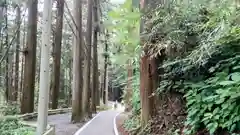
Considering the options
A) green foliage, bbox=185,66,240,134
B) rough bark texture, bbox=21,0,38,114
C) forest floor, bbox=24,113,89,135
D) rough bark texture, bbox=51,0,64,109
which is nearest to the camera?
green foliage, bbox=185,66,240,134

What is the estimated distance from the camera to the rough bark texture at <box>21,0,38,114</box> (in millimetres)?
18734

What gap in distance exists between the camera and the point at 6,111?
20219mm

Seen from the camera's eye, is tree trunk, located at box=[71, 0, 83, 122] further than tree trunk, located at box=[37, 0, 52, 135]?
Yes

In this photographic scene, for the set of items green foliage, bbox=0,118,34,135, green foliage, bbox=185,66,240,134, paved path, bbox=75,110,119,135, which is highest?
green foliage, bbox=185,66,240,134

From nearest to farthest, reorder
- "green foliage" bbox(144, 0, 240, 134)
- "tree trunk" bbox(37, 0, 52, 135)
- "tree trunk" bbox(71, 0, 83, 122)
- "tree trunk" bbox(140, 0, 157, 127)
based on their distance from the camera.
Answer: "green foliage" bbox(144, 0, 240, 134)
"tree trunk" bbox(37, 0, 52, 135)
"tree trunk" bbox(140, 0, 157, 127)
"tree trunk" bbox(71, 0, 83, 122)

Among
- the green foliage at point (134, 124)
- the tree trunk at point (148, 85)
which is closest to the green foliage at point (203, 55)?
the tree trunk at point (148, 85)

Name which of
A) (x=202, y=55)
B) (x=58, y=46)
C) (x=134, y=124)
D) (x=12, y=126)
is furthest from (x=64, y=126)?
(x=202, y=55)

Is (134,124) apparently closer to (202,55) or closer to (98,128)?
(98,128)

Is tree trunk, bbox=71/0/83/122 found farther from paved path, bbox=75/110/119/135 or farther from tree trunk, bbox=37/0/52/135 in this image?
tree trunk, bbox=37/0/52/135

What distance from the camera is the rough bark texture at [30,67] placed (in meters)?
18.7

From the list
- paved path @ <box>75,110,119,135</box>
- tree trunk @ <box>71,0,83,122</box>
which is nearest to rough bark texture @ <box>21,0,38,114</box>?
tree trunk @ <box>71,0,83,122</box>

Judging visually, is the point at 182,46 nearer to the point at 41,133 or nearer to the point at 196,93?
the point at 196,93

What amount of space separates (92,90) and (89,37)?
12.5 meters

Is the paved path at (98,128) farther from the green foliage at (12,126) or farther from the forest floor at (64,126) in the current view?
the green foliage at (12,126)
